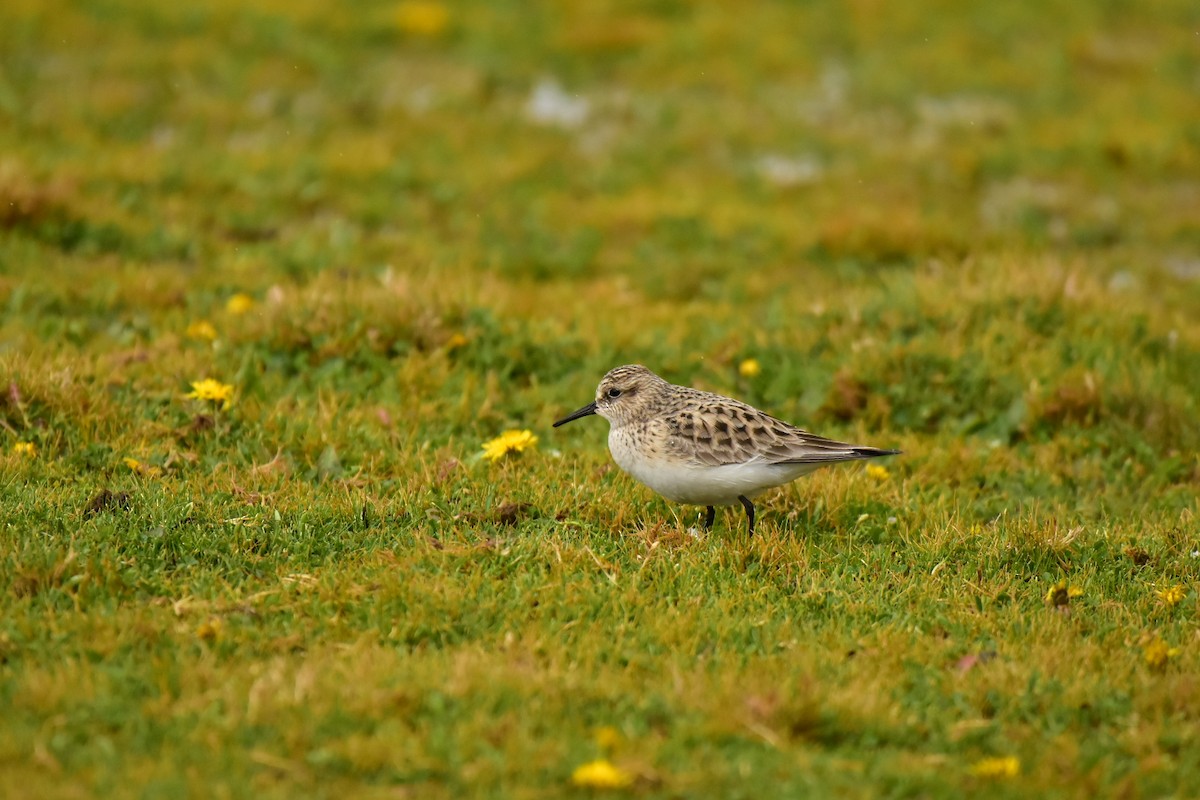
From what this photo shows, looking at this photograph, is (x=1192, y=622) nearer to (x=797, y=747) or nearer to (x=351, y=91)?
(x=797, y=747)

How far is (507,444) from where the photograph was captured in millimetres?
8180

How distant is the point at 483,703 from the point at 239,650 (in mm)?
1142

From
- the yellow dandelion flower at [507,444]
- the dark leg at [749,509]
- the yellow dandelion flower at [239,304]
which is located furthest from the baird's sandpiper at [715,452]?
the yellow dandelion flower at [239,304]

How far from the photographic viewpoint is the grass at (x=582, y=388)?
18.0ft

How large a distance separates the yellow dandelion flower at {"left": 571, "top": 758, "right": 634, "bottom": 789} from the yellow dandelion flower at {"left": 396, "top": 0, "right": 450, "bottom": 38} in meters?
14.1

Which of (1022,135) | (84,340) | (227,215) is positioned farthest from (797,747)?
(1022,135)

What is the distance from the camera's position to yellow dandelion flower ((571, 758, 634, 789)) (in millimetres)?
4957

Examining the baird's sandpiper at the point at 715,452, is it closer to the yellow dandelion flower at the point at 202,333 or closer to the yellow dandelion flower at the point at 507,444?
the yellow dandelion flower at the point at 507,444

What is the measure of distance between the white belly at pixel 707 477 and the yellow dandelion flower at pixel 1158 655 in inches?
76.1

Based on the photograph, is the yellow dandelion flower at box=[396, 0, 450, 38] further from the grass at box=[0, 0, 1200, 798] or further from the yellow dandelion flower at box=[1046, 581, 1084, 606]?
the yellow dandelion flower at box=[1046, 581, 1084, 606]

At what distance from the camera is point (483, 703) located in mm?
5492

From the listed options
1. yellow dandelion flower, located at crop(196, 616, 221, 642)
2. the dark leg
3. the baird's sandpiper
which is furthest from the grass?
the baird's sandpiper

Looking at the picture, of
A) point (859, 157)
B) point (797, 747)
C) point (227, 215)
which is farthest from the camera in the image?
point (859, 157)

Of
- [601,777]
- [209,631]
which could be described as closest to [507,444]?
[209,631]
